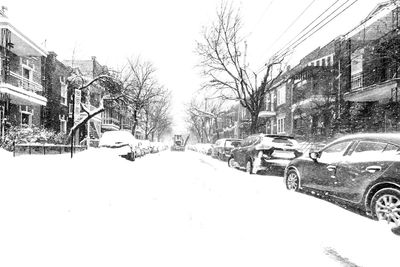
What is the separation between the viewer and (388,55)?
42.1ft

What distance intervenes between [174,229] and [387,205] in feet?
10.9

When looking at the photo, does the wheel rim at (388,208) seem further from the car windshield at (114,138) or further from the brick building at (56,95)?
the brick building at (56,95)

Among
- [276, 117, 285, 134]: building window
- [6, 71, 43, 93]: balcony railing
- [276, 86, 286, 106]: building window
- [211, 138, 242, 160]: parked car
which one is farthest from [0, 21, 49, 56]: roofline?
[276, 117, 285, 134]: building window

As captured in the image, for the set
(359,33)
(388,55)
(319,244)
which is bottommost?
(319,244)

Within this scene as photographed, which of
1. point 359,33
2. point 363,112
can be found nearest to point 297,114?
point 363,112

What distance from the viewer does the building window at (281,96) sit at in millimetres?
33281

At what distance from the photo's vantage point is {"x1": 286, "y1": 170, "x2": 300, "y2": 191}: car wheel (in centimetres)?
885

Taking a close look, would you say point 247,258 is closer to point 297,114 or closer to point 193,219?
point 193,219

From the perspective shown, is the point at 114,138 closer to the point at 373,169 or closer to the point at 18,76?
the point at 18,76

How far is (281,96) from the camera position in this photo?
34250mm

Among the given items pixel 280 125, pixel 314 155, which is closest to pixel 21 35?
pixel 314 155

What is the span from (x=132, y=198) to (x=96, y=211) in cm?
137

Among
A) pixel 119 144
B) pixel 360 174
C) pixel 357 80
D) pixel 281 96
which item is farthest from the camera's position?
pixel 281 96

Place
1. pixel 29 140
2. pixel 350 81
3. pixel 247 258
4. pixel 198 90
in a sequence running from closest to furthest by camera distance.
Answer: pixel 247 258 < pixel 29 140 < pixel 350 81 < pixel 198 90
